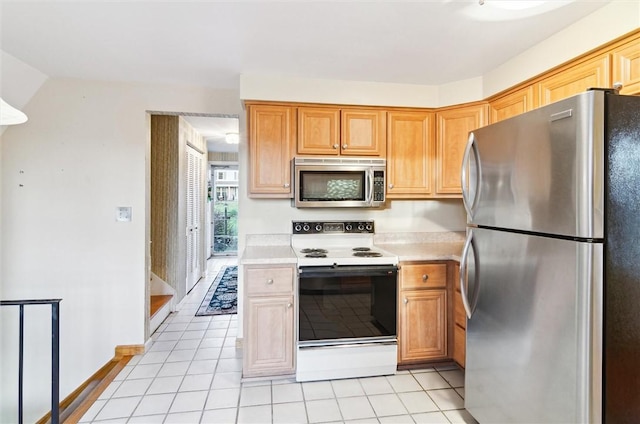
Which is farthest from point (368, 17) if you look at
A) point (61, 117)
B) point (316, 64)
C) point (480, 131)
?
point (61, 117)

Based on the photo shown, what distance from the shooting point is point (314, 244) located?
2.90 m

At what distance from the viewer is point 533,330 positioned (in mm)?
1452

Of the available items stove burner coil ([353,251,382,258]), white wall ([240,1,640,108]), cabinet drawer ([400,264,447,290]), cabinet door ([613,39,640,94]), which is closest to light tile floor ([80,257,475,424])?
cabinet drawer ([400,264,447,290])

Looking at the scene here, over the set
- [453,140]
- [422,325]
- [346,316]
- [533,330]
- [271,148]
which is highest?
[453,140]

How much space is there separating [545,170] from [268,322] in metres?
1.88

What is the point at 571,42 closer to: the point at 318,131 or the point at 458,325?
the point at 318,131

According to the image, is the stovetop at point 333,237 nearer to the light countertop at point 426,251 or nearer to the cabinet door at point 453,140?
the light countertop at point 426,251

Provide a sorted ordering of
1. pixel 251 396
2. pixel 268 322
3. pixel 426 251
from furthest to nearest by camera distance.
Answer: pixel 426 251 < pixel 268 322 < pixel 251 396

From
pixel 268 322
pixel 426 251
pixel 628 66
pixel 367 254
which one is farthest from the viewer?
pixel 426 251

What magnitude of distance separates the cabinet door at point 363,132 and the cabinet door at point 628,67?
149 cm

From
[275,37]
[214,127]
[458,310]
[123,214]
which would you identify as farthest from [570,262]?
[214,127]

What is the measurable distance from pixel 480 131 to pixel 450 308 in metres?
1.38

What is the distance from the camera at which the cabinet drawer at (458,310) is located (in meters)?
2.38

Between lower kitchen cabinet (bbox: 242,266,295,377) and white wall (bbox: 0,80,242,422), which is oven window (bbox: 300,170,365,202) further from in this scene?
white wall (bbox: 0,80,242,422)
